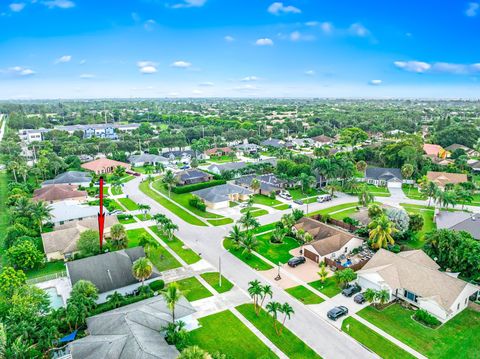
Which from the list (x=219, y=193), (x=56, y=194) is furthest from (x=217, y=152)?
(x=56, y=194)

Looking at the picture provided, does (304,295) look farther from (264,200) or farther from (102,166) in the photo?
(102,166)

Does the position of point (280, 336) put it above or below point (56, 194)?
below

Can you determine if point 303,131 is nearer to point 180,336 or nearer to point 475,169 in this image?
point 475,169

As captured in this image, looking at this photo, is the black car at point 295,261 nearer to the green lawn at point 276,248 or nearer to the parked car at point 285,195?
the green lawn at point 276,248

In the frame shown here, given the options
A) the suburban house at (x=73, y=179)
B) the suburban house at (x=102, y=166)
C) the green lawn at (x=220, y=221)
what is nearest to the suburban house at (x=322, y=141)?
the suburban house at (x=102, y=166)

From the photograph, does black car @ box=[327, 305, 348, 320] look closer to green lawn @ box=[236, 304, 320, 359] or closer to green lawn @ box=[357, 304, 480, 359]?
green lawn @ box=[357, 304, 480, 359]

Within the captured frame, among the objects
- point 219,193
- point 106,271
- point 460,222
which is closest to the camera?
point 106,271

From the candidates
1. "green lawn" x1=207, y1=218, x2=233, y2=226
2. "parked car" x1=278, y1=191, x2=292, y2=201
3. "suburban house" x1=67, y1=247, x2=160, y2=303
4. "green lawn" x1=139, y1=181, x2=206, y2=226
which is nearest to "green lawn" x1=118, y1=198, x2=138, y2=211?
"green lawn" x1=139, y1=181, x2=206, y2=226
